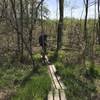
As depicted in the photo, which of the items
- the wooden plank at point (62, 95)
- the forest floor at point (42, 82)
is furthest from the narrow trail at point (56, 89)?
the forest floor at point (42, 82)

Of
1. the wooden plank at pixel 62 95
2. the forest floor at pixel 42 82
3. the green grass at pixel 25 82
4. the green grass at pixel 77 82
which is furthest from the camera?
the green grass at pixel 77 82

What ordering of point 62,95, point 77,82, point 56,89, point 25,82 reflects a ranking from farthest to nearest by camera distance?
point 77,82 → point 25,82 → point 56,89 → point 62,95

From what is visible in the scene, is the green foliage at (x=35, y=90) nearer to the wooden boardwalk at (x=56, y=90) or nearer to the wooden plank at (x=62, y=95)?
the wooden boardwalk at (x=56, y=90)

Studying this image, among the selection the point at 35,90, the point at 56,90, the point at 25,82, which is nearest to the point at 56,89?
the point at 56,90

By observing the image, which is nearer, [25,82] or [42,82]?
[42,82]

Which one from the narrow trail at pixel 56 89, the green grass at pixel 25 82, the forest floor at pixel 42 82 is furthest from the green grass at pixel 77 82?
the green grass at pixel 25 82

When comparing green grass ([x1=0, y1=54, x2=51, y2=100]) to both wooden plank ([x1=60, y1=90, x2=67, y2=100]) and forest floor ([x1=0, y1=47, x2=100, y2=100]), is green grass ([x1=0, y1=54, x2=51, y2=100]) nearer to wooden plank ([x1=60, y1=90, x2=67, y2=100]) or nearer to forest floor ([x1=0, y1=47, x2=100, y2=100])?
forest floor ([x1=0, y1=47, x2=100, y2=100])

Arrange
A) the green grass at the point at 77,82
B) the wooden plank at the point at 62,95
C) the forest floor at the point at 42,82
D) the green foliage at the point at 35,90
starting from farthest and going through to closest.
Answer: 1. the green grass at the point at 77,82
2. the forest floor at the point at 42,82
3. the green foliage at the point at 35,90
4. the wooden plank at the point at 62,95

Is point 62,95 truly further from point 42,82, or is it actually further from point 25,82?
point 25,82

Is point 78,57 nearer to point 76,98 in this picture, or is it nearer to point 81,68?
point 81,68

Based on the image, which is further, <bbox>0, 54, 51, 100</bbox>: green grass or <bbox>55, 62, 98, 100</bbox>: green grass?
<bbox>55, 62, 98, 100</bbox>: green grass

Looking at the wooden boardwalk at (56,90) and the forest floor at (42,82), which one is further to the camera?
the forest floor at (42,82)

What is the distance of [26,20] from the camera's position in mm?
9820

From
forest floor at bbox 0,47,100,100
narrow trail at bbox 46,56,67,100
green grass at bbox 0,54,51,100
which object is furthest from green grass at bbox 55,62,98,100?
green grass at bbox 0,54,51,100
